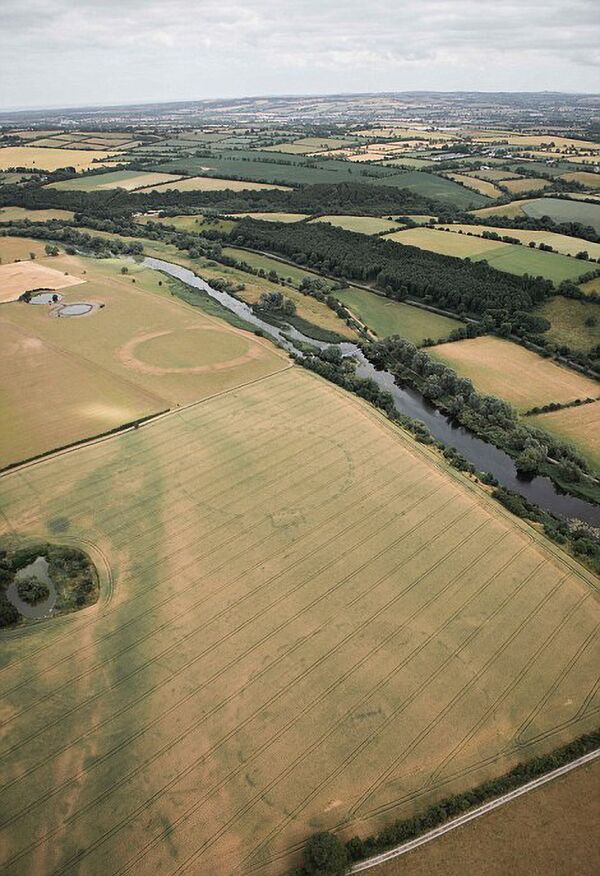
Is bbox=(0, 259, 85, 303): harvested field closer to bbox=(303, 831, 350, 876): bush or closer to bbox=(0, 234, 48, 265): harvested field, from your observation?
bbox=(0, 234, 48, 265): harvested field

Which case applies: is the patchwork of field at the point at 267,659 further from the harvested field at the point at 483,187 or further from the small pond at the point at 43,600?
the harvested field at the point at 483,187

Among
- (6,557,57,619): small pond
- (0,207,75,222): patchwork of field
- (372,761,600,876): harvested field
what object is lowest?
(372,761,600,876): harvested field

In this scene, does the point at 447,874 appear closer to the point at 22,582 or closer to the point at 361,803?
the point at 361,803

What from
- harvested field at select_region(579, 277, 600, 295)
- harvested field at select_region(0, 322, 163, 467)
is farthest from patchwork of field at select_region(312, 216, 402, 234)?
harvested field at select_region(0, 322, 163, 467)

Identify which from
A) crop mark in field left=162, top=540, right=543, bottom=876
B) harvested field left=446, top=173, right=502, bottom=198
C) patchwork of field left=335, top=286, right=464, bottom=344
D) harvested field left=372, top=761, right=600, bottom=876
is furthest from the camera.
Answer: harvested field left=446, top=173, right=502, bottom=198

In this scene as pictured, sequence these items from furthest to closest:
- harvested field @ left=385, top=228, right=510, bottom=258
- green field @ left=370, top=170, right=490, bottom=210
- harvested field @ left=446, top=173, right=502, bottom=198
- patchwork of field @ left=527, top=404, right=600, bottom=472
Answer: harvested field @ left=446, top=173, right=502, bottom=198, green field @ left=370, top=170, right=490, bottom=210, harvested field @ left=385, top=228, right=510, bottom=258, patchwork of field @ left=527, top=404, right=600, bottom=472

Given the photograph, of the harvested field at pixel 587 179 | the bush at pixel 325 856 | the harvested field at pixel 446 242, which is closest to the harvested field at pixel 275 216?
the harvested field at pixel 446 242

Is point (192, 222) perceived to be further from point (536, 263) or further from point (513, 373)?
point (513, 373)
